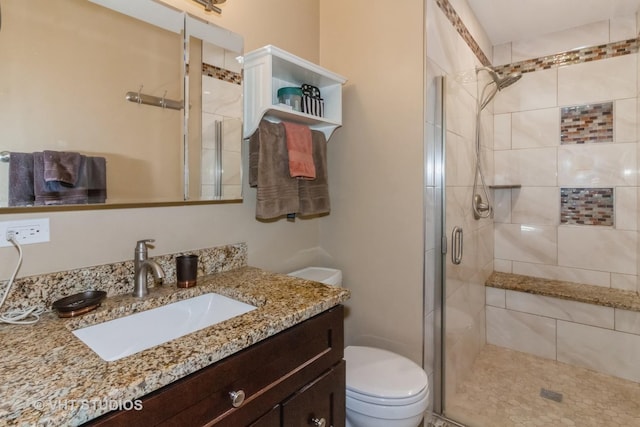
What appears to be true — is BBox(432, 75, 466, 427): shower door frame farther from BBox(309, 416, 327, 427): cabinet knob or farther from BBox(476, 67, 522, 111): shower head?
BBox(309, 416, 327, 427): cabinet knob

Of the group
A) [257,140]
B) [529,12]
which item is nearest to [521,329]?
[529,12]

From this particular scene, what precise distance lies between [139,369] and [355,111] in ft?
5.31

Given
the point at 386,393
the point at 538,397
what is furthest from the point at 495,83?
the point at 386,393

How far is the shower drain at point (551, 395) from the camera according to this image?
203cm

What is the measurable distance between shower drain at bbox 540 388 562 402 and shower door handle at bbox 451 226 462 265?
0.98 metres

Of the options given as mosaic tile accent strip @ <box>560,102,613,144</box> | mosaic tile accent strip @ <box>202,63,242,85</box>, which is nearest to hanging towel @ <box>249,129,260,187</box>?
mosaic tile accent strip @ <box>202,63,242,85</box>

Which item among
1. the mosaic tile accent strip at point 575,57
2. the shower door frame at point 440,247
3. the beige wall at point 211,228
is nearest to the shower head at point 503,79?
the mosaic tile accent strip at point 575,57

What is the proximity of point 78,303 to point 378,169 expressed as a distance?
141cm

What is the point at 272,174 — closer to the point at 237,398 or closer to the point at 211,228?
the point at 211,228

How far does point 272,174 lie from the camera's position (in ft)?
5.08

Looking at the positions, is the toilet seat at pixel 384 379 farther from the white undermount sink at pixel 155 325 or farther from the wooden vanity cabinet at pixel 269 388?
the white undermount sink at pixel 155 325

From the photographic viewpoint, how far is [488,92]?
245cm

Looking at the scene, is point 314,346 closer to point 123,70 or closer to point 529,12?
point 123,70

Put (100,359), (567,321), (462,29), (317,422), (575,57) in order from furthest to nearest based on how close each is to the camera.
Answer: (575,57)
(567,321)
(462,29)
(317,422)
(100,359)
